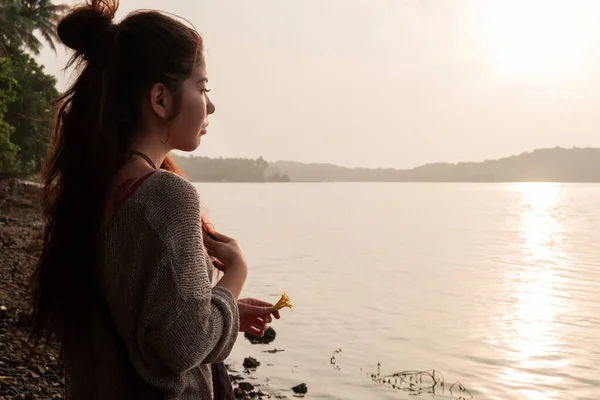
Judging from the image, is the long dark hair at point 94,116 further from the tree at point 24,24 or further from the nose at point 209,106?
the tree at point 24,24

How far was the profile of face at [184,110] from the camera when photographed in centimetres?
204

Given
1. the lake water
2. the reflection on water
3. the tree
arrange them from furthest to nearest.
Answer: the tree, the reflection on water, the lake water

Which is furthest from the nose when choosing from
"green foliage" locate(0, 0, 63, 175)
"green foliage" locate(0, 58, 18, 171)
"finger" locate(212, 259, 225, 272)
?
"green foliage" locate(0, 0, 63, 175)

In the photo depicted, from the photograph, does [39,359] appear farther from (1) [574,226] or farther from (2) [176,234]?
(1) [574,226]

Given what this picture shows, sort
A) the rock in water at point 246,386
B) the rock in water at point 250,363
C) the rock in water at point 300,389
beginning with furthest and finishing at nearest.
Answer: the rock in water at point 250,363 < the rock in water at point 300,389 < the rock in water at point 246,386

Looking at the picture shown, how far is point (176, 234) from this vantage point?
185 centimetres

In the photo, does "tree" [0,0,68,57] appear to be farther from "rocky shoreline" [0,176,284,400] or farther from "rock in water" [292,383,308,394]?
"rock in water" [292,383,308,394]

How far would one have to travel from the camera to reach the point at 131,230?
74.3 inches

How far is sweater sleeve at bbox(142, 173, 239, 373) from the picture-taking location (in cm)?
182

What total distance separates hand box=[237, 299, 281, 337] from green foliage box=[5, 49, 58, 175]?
3282 centimetres

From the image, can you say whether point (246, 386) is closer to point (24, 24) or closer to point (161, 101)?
point (161, 101)

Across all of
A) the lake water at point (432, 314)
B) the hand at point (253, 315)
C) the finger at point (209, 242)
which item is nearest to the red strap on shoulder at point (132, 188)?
the finger at point (209, 242)

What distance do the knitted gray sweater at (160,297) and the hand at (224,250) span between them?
140 mm

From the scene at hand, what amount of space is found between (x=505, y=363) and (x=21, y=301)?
29.7 ft
